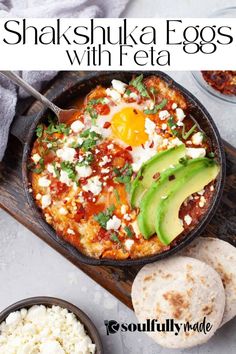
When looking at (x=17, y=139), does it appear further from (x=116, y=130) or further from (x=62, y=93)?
(x=116, y=130)

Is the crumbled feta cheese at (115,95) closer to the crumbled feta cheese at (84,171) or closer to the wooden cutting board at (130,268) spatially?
the crumbled feta cheese at (84,171)

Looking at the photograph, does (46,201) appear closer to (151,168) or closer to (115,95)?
(151,168)

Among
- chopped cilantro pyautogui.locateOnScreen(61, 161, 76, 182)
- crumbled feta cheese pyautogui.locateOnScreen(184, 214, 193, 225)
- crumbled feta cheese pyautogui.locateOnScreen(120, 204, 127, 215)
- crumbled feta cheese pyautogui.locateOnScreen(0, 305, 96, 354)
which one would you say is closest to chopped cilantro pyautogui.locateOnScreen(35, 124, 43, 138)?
chopped cilantro pyautogui.locateOnScreen(61, 161, 76, 182)

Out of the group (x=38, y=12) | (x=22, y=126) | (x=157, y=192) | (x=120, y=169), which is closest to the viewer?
(x=157, y=192)

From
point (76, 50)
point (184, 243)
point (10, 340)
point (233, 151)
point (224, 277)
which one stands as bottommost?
point (10, 340)

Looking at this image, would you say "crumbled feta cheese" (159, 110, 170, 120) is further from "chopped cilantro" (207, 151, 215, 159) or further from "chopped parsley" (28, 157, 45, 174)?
"chopped parsley" (28, 157, 45, 174)

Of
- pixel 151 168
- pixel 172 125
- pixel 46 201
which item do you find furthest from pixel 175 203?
pixel 46 201

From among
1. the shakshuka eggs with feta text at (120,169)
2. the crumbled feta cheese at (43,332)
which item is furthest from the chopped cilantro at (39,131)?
the crumbled feta cheese at (43,332)

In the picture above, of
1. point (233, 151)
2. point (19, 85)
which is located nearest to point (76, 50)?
point (19, 85)
